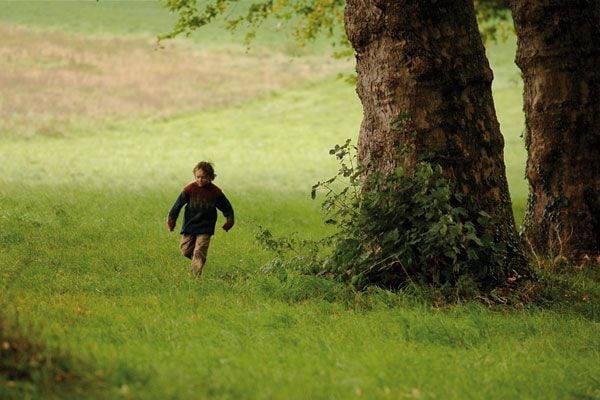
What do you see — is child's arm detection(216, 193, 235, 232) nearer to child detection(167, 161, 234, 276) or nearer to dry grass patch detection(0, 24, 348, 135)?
child detection(167, 161, 234, 276)

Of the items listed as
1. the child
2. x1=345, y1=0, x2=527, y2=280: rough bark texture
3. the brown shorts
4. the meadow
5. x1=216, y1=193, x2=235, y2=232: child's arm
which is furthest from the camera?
x1=216, y1=193, x2=235, y2=232: child's arm

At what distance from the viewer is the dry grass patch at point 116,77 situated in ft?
137

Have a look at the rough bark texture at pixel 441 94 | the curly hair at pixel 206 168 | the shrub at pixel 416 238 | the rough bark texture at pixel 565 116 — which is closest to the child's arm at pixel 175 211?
the curly hair at pixel 206 168

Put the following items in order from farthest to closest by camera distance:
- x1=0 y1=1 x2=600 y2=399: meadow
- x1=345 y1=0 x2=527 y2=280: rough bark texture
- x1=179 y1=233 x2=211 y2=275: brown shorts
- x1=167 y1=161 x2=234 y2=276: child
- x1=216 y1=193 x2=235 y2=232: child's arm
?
x1=216 y1=193 x2=235 y2=232: child's arm, x1=167 y1=161 x2=234 y2=276: child, x1=179 y1=233 x2=211 y2=275: brown shorts, x1=345 y1=0 x2=527 y2=280: rough bark texture, x1=0 y1=1 x2=600 y2=399: meadow

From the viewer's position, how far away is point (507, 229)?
11422 millimetres

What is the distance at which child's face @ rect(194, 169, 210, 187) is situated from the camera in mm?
12672

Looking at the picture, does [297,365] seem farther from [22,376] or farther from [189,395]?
[22,376]

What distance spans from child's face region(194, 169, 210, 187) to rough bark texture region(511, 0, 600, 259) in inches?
190

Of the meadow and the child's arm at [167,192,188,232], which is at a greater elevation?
the child's arm at [167,192,188,232]

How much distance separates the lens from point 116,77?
46875 mm

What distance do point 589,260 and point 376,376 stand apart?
25.2 feet

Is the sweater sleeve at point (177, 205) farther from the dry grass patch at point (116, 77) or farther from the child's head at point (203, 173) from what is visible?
the dry grass patch at point (116, 77)

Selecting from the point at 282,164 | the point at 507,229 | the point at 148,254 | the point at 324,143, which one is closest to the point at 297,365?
the point at 507,229

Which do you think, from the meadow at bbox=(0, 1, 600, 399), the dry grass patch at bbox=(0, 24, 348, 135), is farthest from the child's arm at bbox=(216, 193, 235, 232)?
the dry grass patch at bbox=(0, 24, 348, 135)
